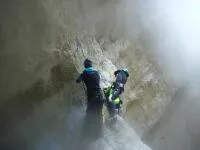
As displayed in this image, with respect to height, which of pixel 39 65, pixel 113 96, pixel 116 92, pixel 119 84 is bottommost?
pixel 113 96

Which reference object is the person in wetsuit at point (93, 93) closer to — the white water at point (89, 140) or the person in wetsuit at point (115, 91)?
the white water at point (89, 140)

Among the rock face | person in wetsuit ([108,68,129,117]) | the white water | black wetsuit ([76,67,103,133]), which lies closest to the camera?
black wetsuit ([76,67,103,133])

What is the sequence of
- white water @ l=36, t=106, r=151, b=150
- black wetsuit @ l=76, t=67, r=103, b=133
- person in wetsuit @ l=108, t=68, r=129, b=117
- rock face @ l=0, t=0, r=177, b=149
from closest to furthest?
black wetsuit @ l=76, t=67, r=103, b=133
white water @ l=36, t=106, r=151, b=150
rock face @ l=0, t=0, r=177, b=149
person in wetsuit @ l=108, t=68, r=129, b=117

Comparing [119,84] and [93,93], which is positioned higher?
[119,84]

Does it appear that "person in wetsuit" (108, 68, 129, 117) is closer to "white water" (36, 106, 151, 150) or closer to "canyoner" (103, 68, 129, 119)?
"canyoner" (103, 68, 129, 119)

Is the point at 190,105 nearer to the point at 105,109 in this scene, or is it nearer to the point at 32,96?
the point at 105,109

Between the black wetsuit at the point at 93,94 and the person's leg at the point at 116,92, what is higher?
the person's leg at the point at 116,92

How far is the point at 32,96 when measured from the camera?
35.7 feet

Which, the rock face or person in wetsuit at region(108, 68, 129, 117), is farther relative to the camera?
person in wetsuit at region(108, 68, 129, 117)

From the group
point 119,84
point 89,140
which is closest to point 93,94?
point 119,84

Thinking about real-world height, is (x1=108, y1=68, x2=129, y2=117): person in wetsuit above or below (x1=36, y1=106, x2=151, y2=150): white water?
above

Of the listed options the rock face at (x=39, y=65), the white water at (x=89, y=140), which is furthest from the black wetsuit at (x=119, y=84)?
the rock face at (x=39, y=65)

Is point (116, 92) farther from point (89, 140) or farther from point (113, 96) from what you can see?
point (89, 140)

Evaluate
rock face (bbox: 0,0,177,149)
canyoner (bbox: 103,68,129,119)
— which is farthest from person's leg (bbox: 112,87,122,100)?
rock face (bbox: 0,0,177,149)
